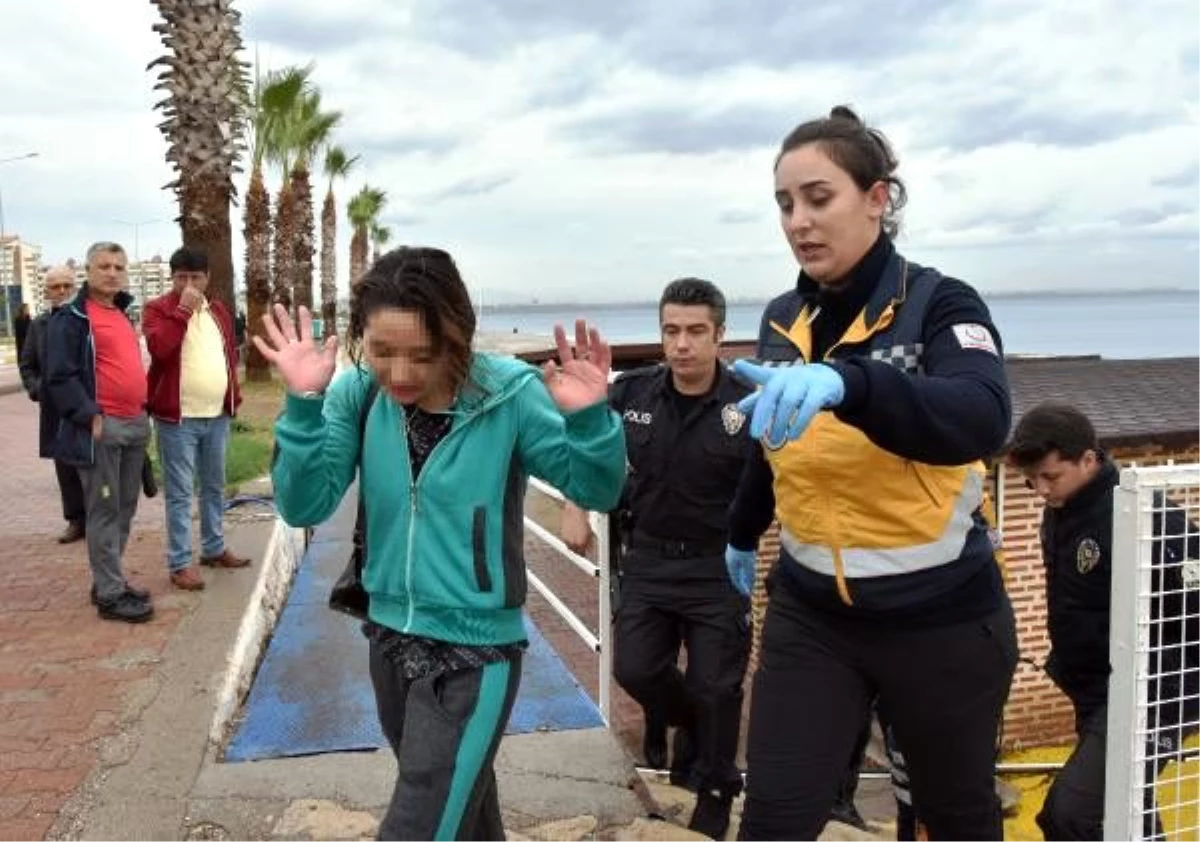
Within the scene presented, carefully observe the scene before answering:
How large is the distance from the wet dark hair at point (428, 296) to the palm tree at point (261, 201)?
18441mm

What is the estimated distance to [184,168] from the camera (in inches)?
→ 511

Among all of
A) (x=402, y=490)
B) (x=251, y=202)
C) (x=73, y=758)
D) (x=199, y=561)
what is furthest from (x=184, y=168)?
(x=251, y=202)

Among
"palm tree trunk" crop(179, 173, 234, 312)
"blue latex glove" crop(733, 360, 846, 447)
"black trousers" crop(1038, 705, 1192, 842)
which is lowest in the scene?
"black trousers" crop(1038, 705, 1192, 842)

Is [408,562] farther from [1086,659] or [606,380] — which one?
[1086,659]

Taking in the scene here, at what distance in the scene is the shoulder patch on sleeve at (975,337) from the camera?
230 centimetres

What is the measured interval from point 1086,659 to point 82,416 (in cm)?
472

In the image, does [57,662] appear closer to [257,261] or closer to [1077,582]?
[1077,582]

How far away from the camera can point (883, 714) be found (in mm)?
2621

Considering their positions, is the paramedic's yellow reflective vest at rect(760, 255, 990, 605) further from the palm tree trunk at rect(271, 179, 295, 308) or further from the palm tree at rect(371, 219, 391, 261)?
the palm tree at rect(371, 219, 391, 261)

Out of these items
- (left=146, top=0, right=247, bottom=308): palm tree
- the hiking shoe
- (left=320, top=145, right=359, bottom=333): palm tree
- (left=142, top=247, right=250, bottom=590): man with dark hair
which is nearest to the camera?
(left=142, top=247, right=250, bottom=590): man with dark hair

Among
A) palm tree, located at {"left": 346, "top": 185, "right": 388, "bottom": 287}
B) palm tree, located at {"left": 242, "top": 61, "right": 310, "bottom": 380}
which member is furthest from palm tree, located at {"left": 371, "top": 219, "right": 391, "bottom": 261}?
palm tree, located at {"left": 242, "top": 61, "right": 310, "bottom": 380}

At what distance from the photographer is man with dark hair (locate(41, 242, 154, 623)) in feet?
18.1

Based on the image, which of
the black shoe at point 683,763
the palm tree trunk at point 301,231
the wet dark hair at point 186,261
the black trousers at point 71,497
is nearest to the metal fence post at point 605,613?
the black shoe at point 683,763

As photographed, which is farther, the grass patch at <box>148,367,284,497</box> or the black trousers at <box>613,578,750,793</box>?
the grass patch at <box>148,367,284,497</box>
